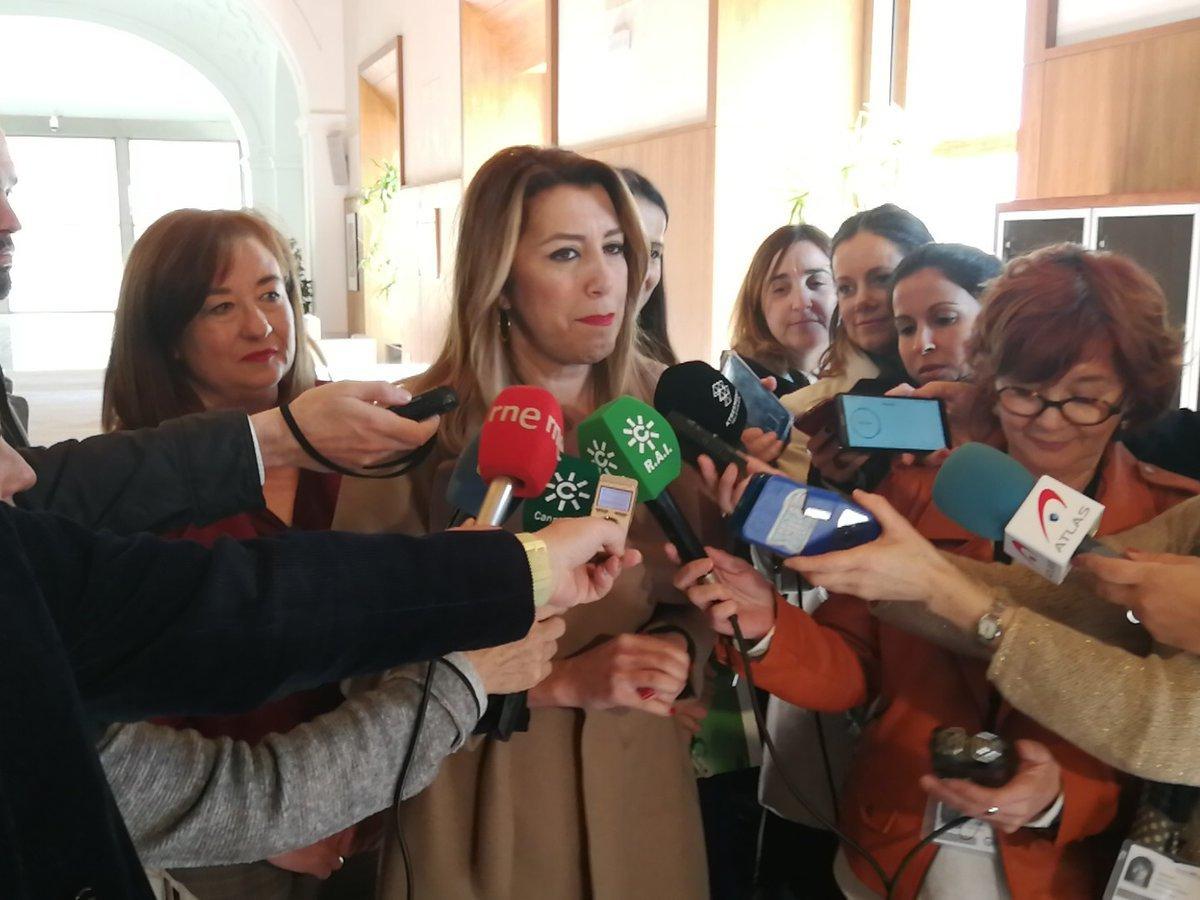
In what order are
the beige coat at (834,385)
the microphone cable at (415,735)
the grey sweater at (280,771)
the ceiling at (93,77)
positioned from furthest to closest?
1. the ceiling at (93,77)
2. the beige coat at (834,385)
3. the microphone cable at (415,735)
4. the grey sweater at (280,771)

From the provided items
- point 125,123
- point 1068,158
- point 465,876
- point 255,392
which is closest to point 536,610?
point 465,876

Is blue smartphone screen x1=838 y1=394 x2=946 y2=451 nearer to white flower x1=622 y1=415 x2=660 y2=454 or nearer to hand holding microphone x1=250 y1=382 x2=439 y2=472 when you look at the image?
white flower x1=622 y1=415 x2=660 y2=454

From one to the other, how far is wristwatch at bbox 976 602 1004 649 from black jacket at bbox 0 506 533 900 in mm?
499

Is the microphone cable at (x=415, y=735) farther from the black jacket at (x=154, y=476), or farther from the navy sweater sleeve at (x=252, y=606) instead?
the black jacket at (x=154, y=476)

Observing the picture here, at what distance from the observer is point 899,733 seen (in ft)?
4.00

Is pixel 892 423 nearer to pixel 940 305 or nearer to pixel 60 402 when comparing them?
pixel 940 305

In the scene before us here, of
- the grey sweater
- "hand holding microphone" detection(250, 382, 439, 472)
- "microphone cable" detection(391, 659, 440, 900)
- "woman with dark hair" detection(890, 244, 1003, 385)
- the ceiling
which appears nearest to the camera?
the grey sweater

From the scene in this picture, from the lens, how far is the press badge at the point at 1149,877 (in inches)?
40.0

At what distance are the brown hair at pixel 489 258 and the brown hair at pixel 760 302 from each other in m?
1.07

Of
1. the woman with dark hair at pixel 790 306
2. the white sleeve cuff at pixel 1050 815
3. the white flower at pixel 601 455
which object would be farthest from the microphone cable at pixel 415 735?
the woman with dark hair at pixel 790 306

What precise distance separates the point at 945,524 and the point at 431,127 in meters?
7.57

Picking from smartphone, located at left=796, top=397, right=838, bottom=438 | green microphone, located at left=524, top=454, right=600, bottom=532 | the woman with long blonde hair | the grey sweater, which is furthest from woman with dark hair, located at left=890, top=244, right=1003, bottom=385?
the grey sweater

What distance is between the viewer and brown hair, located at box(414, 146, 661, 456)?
1.40m

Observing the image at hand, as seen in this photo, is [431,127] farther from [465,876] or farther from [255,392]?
[465,876]
